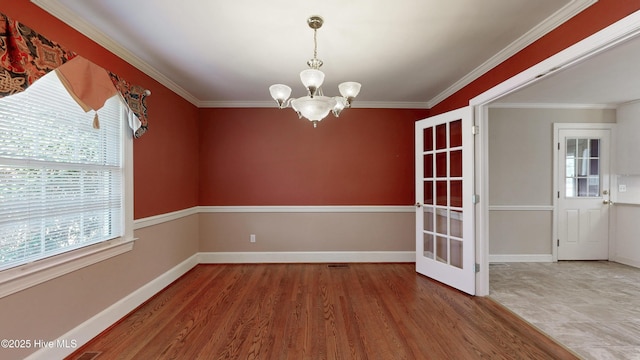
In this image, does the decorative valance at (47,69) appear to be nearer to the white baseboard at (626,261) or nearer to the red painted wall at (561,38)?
the red painted wall at (561,38)

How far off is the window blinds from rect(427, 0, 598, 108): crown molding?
11.8 feet

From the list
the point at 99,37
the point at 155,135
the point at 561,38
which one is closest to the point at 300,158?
the point at 155,135

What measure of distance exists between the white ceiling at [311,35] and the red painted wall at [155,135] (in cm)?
9

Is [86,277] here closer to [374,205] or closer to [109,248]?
[109,248]

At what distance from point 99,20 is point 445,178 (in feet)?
12.1

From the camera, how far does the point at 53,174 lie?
186 cm

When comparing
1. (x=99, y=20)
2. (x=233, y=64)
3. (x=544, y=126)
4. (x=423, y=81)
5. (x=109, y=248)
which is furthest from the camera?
(x=544, y=126)

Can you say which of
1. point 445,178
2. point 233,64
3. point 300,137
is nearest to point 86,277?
point 233,64

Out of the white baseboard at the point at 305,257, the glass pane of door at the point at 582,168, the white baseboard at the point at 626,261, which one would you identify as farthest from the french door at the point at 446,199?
the white baseboard at the point at 626,261

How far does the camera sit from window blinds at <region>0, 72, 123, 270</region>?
160 centimetres

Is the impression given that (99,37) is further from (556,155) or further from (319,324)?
(556,155)

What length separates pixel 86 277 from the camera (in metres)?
2.07

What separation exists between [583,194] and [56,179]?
635 centimetres

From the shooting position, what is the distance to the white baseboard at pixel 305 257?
404cm
